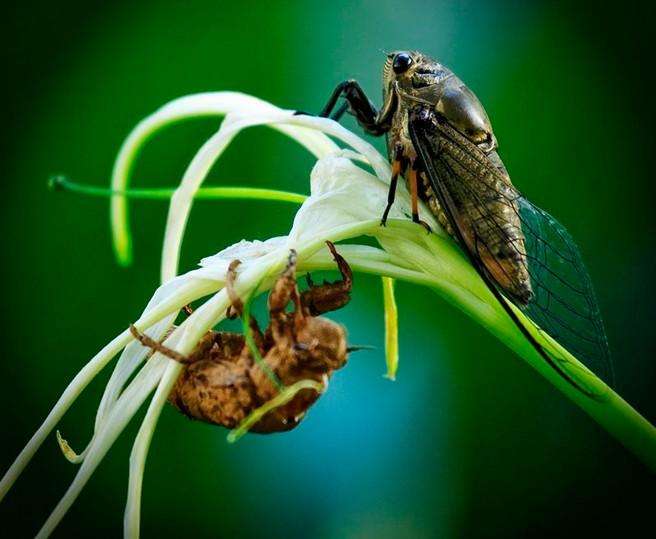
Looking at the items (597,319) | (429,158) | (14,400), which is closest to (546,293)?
(597,319)

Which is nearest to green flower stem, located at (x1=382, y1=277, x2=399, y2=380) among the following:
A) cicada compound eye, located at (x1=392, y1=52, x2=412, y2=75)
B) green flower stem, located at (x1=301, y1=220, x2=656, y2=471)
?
green flower stem, located at (x1=301, y1=220, x2=656, y2=471)

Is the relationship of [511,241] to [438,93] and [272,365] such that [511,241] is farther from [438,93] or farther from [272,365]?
[272,365]

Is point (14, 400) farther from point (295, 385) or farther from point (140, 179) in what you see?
point (295, 385)

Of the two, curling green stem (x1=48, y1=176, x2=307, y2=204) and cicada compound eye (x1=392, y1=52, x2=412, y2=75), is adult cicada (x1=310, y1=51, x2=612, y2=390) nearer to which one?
cicada compound eye (x1=392, y1=52, x2=412, y2=75)

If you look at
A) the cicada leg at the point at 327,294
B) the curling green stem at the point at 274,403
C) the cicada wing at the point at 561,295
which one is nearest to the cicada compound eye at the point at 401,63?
the cicada wing at the point at 561,295

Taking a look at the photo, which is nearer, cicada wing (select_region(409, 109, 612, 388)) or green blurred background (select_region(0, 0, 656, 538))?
cicada wing (select_region(409, 109, 612, 388))

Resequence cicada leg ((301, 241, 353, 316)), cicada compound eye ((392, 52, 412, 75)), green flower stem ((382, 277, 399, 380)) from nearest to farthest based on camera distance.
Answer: cicada leg ((301, 241, 353, 316)) → green flower stem ((382, 277, 399, 380)) → cicada compound eye ((392, 52, 412, 75))
